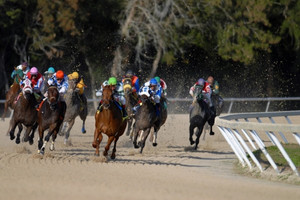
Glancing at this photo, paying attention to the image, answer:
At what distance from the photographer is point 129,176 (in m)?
11.2

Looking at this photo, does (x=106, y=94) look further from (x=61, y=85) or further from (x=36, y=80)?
(x=36, y=80)

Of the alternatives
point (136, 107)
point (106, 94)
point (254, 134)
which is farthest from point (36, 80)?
point (254, 134)

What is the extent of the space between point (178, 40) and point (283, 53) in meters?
6.27

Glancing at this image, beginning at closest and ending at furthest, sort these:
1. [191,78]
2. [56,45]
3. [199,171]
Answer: [199,171] → [56,45] → [191,78]

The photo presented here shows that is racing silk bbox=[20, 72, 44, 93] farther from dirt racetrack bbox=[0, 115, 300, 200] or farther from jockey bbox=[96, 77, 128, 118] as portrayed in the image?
jockey bbox=[96, 77, 128, 118]

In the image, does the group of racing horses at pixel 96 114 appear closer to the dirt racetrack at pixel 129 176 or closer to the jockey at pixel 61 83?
the jockey at pixel 61 83

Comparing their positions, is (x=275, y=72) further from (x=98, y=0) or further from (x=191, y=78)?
(x=98, y=0)

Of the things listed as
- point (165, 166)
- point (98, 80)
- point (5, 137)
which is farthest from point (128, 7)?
point (165, 166)

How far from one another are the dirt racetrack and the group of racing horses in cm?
41

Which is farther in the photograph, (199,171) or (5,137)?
(5,137)

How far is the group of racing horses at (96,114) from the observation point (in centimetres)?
1330

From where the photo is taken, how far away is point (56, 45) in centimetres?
3038

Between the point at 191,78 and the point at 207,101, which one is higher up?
the point at 207,101

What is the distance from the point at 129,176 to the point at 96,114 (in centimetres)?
254
